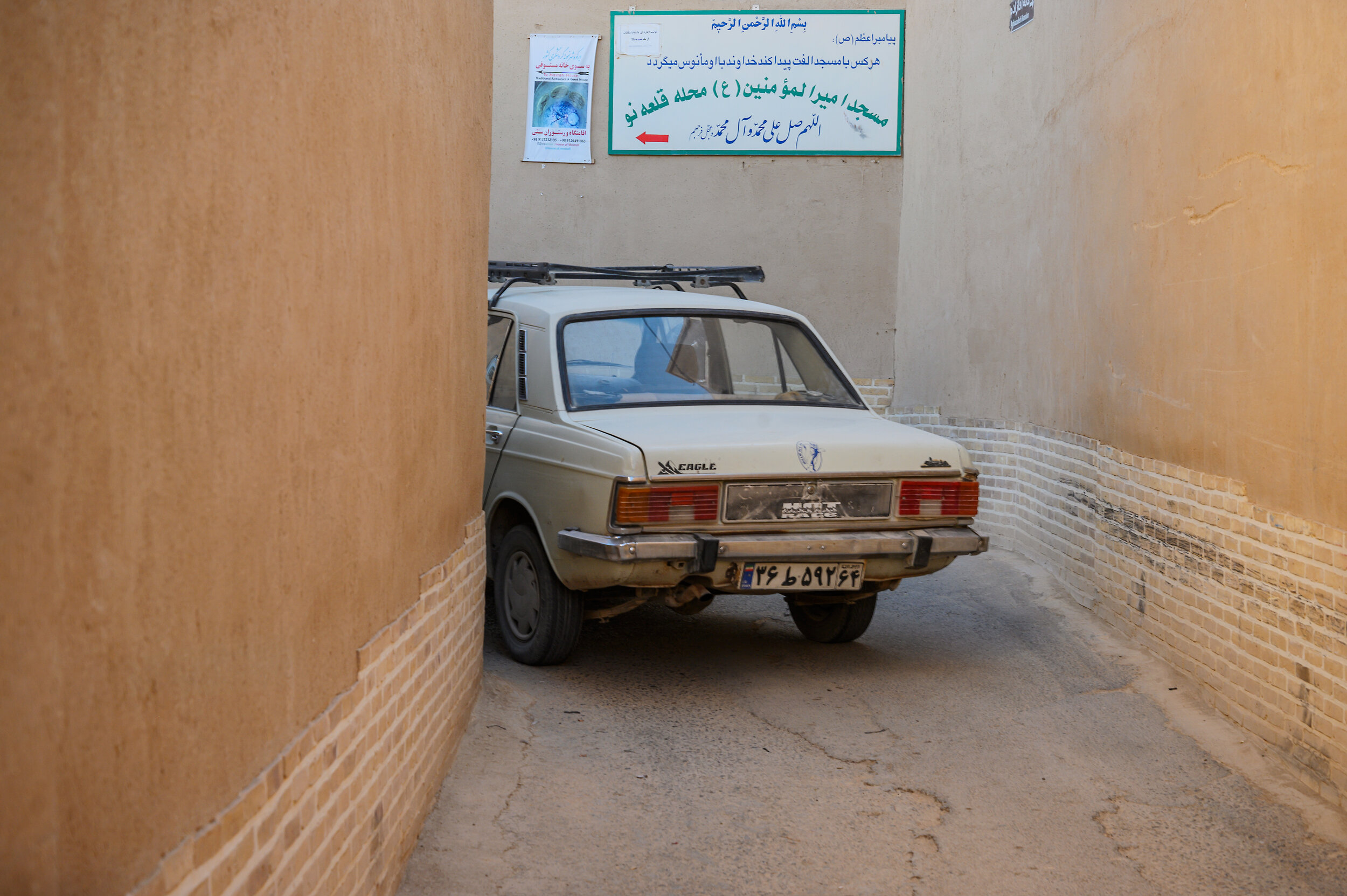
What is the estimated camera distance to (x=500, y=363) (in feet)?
20.3

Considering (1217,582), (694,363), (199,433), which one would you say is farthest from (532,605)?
(199,433)

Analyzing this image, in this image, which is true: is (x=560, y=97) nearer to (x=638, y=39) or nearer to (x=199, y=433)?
(x=638, y=39)

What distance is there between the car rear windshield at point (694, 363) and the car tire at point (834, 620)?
1.01 metres

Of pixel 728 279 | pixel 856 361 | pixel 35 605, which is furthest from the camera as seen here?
pixel 856 361

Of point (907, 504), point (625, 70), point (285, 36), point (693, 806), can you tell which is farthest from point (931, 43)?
point (285, 36)

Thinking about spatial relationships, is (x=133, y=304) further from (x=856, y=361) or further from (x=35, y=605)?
(x=856, y=361)

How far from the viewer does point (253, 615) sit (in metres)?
1.96

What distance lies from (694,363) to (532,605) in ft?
4.67

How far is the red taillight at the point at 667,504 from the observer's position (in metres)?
4.82

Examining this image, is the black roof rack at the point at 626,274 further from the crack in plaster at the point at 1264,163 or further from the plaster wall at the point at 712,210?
the plaster wall at the point at 712,210

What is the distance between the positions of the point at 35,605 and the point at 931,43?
10516 mm

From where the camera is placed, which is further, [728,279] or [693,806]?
[728,279]

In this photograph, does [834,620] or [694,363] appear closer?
[694,363]

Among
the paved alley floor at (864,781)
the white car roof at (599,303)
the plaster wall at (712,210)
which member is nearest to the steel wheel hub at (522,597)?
the paved alley floor at (864,781)
